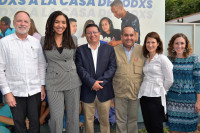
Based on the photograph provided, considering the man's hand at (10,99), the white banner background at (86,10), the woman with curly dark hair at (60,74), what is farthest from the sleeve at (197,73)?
the man's hand at (10,99)

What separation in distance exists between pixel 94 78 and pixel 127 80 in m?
0.57

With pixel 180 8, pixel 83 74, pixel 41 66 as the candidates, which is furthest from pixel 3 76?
pixel 180 8

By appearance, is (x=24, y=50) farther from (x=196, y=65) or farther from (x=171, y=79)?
(x=196, y=65)

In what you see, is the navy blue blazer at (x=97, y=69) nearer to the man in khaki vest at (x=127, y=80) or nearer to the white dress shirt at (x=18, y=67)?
the man in khaki vest at (x=127, y=80)

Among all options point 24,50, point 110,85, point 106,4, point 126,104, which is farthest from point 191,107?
point 106,4

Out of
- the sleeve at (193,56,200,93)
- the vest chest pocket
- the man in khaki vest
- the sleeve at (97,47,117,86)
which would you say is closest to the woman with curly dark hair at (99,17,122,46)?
the man in khaki vest

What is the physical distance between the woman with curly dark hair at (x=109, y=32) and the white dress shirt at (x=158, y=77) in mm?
1861

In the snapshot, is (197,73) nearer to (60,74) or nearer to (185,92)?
(185,92)

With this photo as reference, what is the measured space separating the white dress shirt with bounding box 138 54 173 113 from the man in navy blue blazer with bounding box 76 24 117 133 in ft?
1.89

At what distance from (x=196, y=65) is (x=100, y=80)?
1.50 metres

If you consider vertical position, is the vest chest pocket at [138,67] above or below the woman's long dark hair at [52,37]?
below

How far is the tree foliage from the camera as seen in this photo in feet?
88.4

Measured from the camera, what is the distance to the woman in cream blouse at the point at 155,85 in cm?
268

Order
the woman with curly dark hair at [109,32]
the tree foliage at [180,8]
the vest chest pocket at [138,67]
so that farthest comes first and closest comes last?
the tree foliage at [180,8] < the woman with curly dark hair at [109,32] < the vest chest pocket at [138,67]
